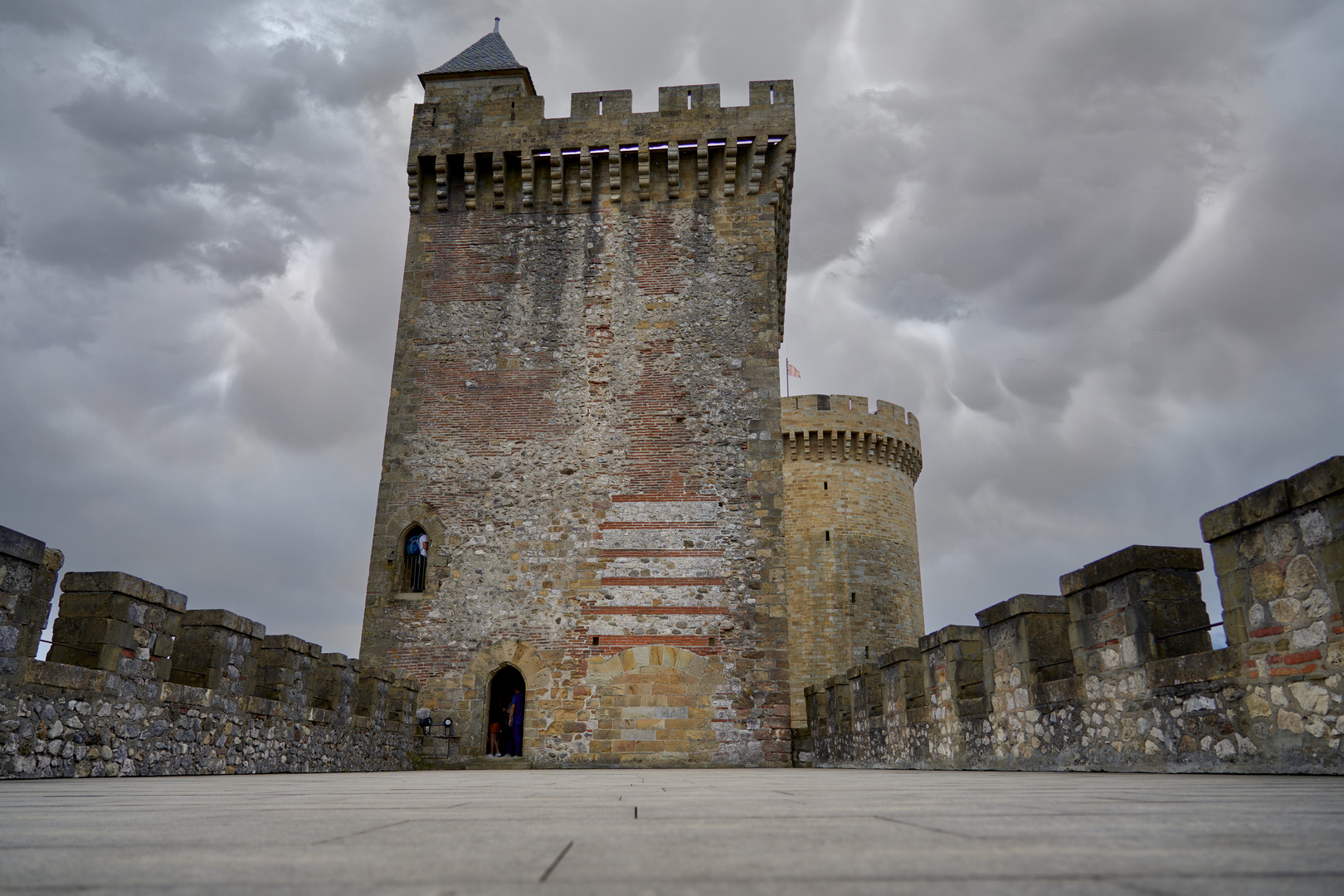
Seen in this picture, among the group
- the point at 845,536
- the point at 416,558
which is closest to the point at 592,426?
the point at 416,558

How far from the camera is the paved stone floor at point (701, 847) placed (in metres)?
1.26

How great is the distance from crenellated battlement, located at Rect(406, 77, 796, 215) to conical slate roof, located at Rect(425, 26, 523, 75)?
4.42 feet

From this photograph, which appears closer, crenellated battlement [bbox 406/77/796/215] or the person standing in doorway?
the person standing in doorway

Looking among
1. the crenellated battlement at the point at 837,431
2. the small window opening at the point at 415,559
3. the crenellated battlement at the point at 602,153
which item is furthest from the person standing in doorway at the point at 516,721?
the crenellated battlement at the point at 837,431

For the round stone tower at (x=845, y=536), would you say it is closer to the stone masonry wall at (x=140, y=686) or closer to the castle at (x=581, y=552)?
the castle at (x=581, y=552)

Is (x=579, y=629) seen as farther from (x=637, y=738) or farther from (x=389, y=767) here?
(x=389, y=767)

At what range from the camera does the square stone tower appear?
45.6 ft

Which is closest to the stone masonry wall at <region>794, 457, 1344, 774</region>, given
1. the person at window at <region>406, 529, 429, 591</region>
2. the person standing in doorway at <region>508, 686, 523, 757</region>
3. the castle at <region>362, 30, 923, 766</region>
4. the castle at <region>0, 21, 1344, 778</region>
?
the castle at <region>0, 21, 1344, 778</region>

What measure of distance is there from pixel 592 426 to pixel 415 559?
12.6 feet

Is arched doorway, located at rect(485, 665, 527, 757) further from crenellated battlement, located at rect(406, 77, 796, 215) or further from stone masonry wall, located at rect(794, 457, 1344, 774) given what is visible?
crenellated battlement, located at rect(406, 77, 796, 215)

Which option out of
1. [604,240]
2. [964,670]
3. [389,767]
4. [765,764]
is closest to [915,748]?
[964,670]

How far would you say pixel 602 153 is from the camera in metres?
16.7

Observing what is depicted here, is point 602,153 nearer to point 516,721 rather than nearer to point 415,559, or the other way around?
point 415,559

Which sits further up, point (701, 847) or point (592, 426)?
point (592, 426)
